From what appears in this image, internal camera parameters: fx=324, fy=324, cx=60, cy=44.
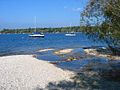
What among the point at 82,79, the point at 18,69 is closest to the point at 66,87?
the point at 82,79

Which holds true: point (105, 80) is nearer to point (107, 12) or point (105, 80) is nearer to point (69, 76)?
point (69, 76)

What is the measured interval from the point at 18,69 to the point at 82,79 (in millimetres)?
6343

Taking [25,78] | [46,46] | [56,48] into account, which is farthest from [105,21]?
[46,46]

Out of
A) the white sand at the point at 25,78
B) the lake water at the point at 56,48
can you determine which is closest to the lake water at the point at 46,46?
the lake water at the point at 56,48

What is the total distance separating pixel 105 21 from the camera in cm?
2534

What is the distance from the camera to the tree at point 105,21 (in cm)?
2208

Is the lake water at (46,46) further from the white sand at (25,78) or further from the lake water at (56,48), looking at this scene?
the white sand at (25,78)

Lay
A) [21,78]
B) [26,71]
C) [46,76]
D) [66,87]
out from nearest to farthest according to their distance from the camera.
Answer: [66,87] → [21,78] → [46,76] → [26,71]

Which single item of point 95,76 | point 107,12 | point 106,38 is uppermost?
point 107,12

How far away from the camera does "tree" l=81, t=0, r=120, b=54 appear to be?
2208 cm

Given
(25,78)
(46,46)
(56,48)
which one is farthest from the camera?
(46,46)

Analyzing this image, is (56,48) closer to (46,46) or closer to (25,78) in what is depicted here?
(46,46)

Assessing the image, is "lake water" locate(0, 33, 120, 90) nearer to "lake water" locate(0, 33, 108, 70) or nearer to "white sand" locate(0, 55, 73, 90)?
"lake water" locate(0, 33, 108, 70)

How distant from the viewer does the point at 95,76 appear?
28.2 meters
